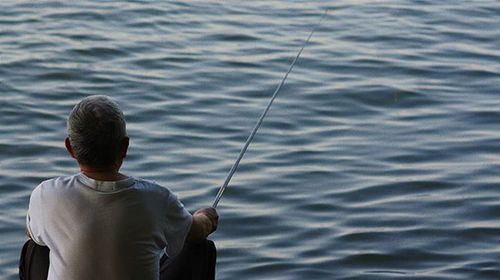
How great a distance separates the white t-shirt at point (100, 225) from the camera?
2.86 meters

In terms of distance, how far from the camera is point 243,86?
716 centimetres

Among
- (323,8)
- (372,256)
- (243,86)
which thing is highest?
(323,8)

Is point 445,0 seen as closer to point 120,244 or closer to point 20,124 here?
point 20,124

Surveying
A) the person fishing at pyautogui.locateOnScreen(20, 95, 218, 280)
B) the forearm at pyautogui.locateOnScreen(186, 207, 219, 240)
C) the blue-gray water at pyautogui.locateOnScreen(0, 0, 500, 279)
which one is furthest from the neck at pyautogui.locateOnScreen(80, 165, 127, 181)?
the blue-gray water at pyautogui.locateOnScreen(0, 0, 500, 279)

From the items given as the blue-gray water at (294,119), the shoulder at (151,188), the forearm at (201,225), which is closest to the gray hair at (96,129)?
the shoulder at (151,188)

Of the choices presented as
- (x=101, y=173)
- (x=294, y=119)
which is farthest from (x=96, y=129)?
(x=294, y=119)

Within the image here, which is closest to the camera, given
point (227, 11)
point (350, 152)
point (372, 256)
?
point (372, 256)

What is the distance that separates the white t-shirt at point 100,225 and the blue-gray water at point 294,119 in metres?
1.91

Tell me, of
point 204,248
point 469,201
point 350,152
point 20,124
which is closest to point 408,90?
point 350,152

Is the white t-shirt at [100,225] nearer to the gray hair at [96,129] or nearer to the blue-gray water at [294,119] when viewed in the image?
the gray hair at [96,129]

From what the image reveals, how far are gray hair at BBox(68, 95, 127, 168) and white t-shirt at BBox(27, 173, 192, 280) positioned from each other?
8cm

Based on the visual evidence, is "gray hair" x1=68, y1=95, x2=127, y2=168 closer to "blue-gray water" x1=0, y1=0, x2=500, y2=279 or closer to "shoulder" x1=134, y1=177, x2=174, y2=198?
"shoulder" x1=134, y1=177, x2=174, y2=198

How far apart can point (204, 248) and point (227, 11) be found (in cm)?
587

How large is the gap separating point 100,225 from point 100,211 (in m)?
0.03
